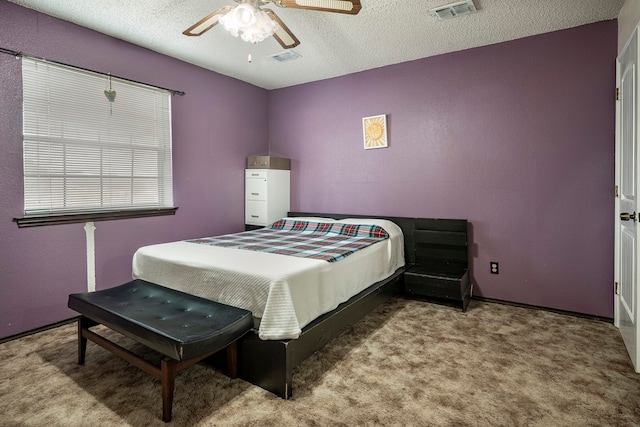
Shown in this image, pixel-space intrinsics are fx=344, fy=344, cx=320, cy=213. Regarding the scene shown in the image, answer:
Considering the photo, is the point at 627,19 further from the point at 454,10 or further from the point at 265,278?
the point at 265,278

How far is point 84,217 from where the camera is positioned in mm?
2980

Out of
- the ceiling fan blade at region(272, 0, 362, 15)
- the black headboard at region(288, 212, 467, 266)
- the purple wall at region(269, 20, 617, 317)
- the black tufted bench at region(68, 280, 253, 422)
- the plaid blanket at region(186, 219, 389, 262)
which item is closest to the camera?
the black tufted bench at region(68, 280, 253, 422)

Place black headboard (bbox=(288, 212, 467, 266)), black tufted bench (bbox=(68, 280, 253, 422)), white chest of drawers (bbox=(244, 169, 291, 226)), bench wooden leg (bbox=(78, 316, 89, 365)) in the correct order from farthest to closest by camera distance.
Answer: white chest of drawers (bbox=(244, 169, 291, 226)), black headboard (bbox=(288, 212, 467, 266)), bench wooden leg (bbox=(78, 316, 89, 365)), black tufted bench (bbox=(68, 280, 253, 422))

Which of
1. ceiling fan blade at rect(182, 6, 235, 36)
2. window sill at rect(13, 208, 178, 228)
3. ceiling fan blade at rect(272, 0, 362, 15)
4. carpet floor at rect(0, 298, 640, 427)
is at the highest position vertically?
ceiling fan blade at rect(182, 6, 235, 36)

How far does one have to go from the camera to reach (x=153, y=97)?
11.6 feet

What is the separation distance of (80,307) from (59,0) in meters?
2.24

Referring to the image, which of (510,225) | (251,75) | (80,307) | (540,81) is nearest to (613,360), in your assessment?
(510,225)

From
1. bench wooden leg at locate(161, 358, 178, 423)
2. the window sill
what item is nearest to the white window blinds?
the window sill

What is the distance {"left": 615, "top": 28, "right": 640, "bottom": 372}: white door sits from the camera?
6.91 feet

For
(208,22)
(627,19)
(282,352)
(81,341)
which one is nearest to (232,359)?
(282,352)

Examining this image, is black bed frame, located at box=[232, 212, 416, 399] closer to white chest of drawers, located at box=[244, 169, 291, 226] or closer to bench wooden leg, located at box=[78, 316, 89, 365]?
bench wooden leg, located at box=[78, 316, 89, 365]

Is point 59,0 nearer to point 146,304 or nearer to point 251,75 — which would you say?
point 251,75

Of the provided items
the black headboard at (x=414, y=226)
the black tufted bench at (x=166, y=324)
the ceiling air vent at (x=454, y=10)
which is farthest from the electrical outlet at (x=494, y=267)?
the black tufted bench at (x=166, y=324)

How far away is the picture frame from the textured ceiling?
603 millimetres
